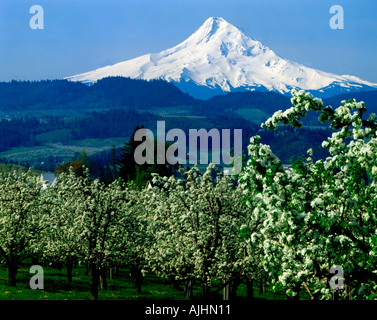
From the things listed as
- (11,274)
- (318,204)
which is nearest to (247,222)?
(11,274)

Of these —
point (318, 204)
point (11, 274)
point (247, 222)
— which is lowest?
point (11, 274)

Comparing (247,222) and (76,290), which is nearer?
(247,222)

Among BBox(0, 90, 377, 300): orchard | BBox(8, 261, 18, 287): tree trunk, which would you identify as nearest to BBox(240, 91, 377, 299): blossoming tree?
BBox(0, 90, 377, 300): orchard

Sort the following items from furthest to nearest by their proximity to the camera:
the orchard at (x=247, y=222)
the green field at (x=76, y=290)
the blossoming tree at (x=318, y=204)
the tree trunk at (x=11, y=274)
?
the tree trunk at (x=11, y=274)
the green field at (x=76, y=290)
the orchard at (x=247, y=222)
the blossoming tree at (x=318, y=204)

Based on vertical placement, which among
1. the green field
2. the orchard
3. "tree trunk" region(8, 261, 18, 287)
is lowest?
the green field

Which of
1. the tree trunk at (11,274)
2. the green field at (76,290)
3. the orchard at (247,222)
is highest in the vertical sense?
the orchard at (247,222)

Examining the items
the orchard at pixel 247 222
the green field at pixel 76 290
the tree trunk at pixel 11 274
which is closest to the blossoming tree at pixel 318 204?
the orchard at pixel 247 222

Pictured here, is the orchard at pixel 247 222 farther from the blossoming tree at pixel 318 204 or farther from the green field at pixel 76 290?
the green field at pixel 76 290

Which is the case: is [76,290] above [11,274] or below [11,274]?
below

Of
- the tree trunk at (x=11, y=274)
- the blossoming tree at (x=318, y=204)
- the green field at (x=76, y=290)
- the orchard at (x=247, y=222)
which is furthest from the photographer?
the tree trunk at (x=11, y=274)

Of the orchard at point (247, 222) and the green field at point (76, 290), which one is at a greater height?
the orchard at point (247, 222)

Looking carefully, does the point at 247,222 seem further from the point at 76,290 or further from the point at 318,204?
the point at 318,204

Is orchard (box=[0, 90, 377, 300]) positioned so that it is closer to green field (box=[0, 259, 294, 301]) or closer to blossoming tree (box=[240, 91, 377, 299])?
blossoming tree (box=[240, 91, 377, 299])

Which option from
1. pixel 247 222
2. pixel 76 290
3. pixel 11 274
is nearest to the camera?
pixel 247 222
